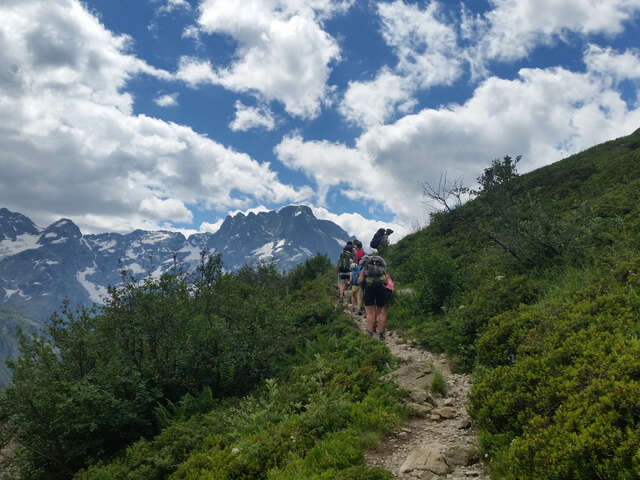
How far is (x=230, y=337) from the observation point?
31.5ft

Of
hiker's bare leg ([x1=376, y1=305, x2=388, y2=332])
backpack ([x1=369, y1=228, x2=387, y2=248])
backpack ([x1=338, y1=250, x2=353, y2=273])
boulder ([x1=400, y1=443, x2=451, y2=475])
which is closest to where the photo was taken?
boulder ([x1=400, y1=443, x2=451, y2=475])

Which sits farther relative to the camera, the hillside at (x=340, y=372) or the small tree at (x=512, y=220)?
the small tree at (x=512, y=220)

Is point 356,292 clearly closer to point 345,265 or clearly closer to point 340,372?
point 345,265

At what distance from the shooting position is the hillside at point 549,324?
3574 millimetres

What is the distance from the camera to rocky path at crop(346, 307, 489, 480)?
4.50m

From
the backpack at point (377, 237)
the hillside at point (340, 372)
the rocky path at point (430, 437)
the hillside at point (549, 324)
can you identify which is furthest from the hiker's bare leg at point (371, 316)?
the backpack at point (377, 237)

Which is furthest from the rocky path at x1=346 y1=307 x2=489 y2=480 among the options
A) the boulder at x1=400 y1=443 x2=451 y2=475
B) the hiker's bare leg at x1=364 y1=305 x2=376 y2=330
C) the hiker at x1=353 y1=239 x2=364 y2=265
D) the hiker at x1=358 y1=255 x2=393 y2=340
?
the hiker at x1=353 y1=239 x2=364 y2=265

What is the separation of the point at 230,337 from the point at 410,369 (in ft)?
15.0

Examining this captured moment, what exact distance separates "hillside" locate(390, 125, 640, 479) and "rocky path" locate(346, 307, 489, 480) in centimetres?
35

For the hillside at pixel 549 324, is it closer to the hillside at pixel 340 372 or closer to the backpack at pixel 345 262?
the hillside at pixel 340 372

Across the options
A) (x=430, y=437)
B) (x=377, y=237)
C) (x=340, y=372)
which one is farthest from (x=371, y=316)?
(x=377, y=237)

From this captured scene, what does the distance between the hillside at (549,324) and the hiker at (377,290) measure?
3.91ft

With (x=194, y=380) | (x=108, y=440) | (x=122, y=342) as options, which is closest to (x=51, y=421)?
(x=108, y=440)

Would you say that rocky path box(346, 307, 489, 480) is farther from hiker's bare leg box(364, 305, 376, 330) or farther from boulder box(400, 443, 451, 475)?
hiker's bare leg box(364, 305, 376, 330)
